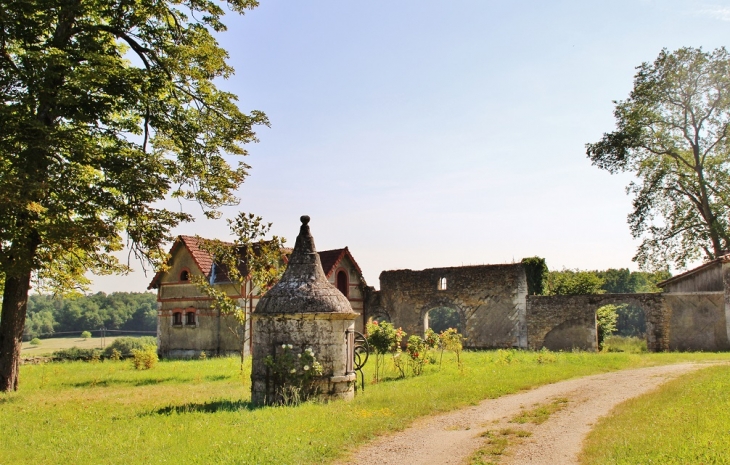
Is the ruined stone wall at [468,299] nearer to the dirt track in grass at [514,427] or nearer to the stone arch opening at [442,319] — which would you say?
the dirt track in grass at [514,427]

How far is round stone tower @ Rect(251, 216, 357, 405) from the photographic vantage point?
34.5ft

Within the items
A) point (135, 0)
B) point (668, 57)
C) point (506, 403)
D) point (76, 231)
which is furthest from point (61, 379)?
point (668, 57)

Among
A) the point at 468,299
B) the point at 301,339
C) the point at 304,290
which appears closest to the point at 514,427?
the point at 301,339

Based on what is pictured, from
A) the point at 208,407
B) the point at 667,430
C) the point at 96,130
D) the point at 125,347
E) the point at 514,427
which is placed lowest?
the point at 125,347

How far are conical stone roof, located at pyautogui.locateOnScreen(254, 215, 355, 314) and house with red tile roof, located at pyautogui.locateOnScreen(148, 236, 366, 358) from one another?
1327cm

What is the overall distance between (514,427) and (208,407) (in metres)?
5.63

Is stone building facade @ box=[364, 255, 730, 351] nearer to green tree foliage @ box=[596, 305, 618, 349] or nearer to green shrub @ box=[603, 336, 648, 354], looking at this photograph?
green shrub @ box=[603, 336, 648, 354]

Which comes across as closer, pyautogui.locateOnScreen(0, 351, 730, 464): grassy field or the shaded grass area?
the shaded grass area

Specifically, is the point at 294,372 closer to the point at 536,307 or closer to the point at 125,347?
the point at 536,307

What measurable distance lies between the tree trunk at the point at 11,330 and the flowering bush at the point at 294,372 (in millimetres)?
7465

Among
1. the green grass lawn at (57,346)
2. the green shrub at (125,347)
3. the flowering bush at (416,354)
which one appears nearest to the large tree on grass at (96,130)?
the flowering bush at (416,354)

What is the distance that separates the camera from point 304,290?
11.0 metres

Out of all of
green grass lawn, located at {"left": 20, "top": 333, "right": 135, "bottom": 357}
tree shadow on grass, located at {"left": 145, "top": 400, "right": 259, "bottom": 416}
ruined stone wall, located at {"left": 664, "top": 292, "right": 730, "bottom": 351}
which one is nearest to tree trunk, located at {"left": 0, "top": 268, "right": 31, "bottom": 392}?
tree shadow on grass, located at {"left": 145, "top": 400, "right": 259, "bottom": 416}

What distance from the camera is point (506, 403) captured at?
1027 centimetres
